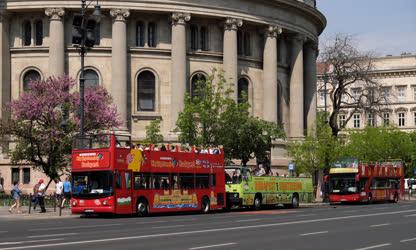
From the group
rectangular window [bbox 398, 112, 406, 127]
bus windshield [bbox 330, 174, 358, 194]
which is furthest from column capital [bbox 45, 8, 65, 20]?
rectangular window [bbox 398, 112, 406, 127]

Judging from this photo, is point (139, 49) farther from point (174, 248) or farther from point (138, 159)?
point (174, 248)

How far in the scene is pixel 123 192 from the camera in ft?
117

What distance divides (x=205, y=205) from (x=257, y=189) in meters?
4.72

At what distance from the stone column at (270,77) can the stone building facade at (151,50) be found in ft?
0.27

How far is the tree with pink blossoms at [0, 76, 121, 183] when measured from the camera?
4422 centimetres

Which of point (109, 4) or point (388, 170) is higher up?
point (109, 4)

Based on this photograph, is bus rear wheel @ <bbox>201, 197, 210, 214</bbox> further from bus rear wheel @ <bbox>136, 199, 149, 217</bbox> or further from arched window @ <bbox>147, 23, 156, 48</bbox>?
arched window @ <bbox>147, 23, 156, 48</bbox>

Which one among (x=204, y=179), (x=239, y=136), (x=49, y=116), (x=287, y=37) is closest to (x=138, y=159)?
(x=204, y=179)

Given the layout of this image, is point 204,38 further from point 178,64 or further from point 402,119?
point 402,119

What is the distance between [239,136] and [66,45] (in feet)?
55.2

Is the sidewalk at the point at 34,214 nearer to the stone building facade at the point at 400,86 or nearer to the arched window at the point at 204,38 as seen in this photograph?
the arched window at the point at 204,38

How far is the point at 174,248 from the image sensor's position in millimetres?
18609

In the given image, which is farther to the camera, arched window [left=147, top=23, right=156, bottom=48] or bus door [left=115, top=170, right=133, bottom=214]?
arched window [left=147, top=23, right=156, bottom=48]

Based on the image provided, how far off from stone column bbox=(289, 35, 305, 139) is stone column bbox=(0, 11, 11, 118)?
24549 millimetres
